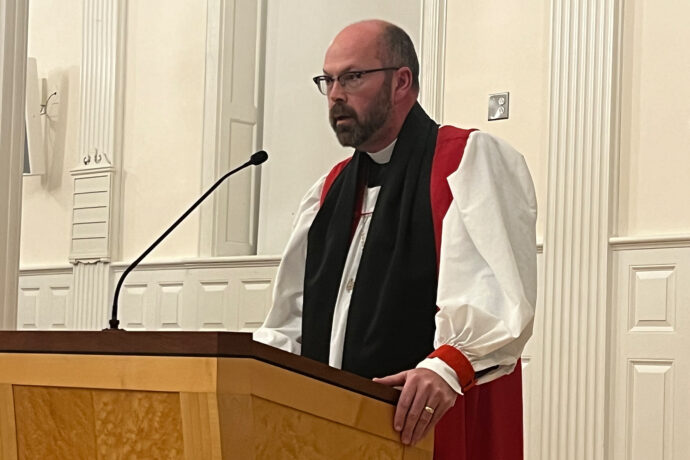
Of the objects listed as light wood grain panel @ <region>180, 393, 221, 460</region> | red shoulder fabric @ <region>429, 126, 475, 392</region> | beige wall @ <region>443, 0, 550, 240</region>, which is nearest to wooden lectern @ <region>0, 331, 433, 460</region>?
light wood grain panel @ <region>180, 393, 221, 460</region>

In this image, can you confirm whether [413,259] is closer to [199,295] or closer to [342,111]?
[342,111]

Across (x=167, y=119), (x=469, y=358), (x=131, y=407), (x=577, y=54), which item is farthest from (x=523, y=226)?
(x=167, y=119)

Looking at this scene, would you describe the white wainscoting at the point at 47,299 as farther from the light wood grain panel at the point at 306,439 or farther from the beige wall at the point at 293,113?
the light wood grain panel at the point at 306,439

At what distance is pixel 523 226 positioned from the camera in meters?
2.63

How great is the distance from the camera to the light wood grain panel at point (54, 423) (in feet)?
6.11

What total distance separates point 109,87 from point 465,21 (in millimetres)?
3270

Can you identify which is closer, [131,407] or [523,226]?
[131,407]

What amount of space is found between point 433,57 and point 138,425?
5.13 meters

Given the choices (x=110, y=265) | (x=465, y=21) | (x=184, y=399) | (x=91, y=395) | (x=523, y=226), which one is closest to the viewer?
(x=184, y=399)

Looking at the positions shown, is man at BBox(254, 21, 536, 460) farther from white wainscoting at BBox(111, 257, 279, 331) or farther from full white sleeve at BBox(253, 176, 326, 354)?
white wainscoting at BBox(111, 257, 279, 331)

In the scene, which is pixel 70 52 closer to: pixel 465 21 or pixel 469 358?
pixel 465 21

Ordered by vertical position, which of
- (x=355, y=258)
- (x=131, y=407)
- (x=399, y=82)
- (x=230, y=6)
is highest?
(x=230, y=6)

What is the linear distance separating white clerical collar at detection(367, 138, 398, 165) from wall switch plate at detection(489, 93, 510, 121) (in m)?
3.41

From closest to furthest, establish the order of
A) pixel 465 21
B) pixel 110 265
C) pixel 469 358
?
pixel 469 358 < pixel 465 21 < pixel 110 265
